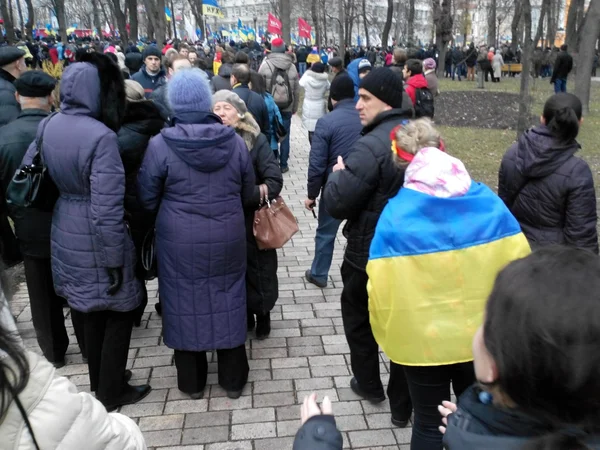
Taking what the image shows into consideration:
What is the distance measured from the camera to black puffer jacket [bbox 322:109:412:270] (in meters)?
2.96

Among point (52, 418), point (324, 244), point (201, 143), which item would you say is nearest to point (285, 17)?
point (324, 244)

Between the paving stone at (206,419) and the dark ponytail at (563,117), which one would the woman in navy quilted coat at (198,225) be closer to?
the paving stone at (206,419)

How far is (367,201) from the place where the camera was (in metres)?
3.07

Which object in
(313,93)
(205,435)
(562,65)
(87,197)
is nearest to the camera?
(87,197)

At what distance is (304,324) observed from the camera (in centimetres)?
465

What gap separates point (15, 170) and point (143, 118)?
950 mm

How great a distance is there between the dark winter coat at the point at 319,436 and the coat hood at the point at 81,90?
2.28 meters

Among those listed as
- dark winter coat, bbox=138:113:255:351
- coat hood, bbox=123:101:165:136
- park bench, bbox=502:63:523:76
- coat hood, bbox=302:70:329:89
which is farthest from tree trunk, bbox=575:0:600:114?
park bench, bbox=502:63:523:76

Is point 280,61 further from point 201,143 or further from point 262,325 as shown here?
point 201,143

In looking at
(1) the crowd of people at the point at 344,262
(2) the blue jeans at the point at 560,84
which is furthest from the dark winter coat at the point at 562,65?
(1) the crowd of people at the point at 344,262

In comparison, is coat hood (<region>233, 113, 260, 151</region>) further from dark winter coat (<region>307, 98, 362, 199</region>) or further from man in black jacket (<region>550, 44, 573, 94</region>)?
man in black jacket (<region>550, 44, 573, 94</region>)

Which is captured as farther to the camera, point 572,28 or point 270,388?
point 572,28

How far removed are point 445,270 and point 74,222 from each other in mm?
2022

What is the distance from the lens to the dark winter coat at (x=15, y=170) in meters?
3.67
